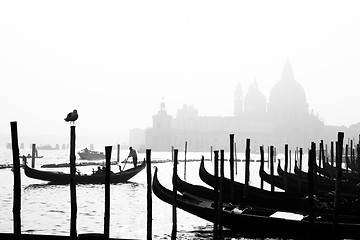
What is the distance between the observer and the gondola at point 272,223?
923 cm

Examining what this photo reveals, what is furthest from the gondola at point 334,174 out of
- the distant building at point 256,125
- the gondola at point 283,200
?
the distant building at point 256,125

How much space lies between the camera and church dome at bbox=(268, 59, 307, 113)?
121938 mm

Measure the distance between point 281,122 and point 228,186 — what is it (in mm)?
105471

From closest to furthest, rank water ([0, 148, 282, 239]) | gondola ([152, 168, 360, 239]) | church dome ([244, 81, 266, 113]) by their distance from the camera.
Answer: gondola ([152, 168, 360, 239]) → water ([0, 148, 282, 239]) → church dome ([244, 81, 266, 113])

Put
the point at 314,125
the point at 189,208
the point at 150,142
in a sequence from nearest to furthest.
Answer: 1. the point at 189,208
2. the point at 150,142
3. the point at 314,125

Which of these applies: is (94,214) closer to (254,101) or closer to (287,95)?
(287,95)

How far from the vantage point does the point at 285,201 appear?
11141 mm

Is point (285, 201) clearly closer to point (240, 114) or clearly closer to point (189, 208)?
point (189, 208)

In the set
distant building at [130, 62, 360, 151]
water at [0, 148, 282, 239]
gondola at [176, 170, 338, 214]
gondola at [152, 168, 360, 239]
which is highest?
distant building at [130, 62, 360, 151]

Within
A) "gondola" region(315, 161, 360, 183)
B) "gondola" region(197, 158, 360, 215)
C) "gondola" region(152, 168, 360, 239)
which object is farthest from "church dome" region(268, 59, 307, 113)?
"gondola" region(152, 168, 360, 239)

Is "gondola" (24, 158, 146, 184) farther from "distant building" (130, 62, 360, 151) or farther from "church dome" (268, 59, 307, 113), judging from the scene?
"church dome" (268, 59, 307, 113)

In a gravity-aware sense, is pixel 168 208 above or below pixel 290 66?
below

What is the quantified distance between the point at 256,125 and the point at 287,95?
10.7 meters

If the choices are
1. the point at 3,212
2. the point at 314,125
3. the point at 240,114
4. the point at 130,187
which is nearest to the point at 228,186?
the point at 3,212
